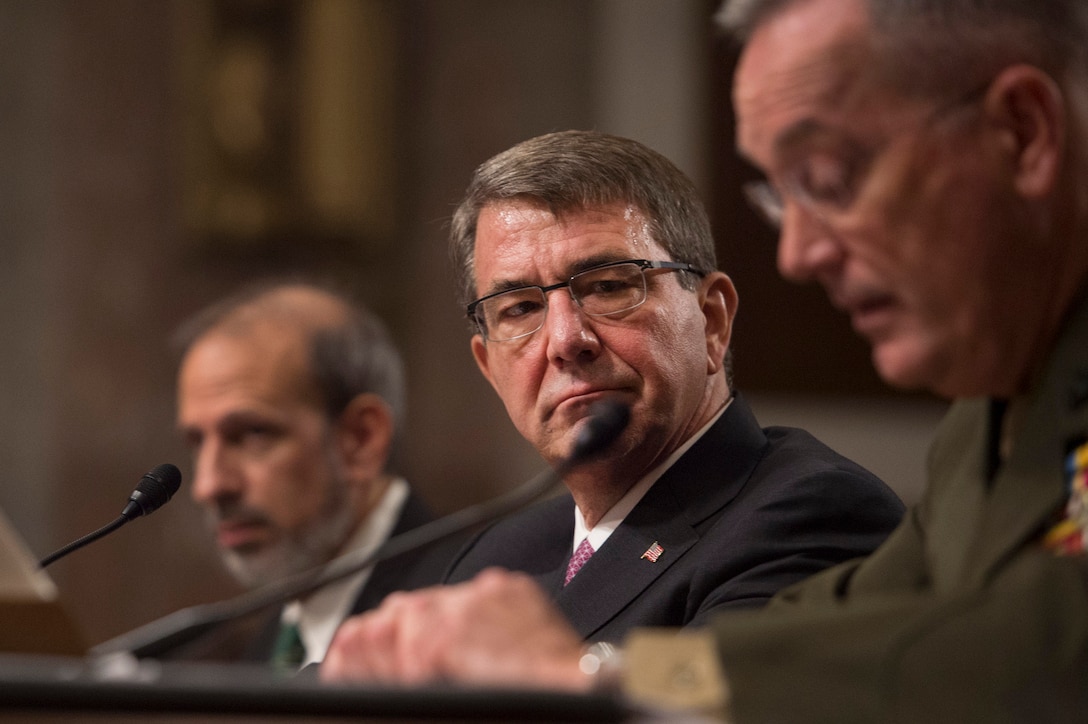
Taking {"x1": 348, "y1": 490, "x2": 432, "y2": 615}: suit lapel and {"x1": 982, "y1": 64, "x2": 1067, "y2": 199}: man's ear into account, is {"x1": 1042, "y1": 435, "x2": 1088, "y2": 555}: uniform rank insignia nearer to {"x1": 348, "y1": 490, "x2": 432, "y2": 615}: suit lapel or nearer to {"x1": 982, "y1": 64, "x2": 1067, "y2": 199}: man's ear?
{"x1": 982, "y1": 64, "x2": 1067, "y2": 199}: man's ear

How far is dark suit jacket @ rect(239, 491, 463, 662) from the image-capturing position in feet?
11.3

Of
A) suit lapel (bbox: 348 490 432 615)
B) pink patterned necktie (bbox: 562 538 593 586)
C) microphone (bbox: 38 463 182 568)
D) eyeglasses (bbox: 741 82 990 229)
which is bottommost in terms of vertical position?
suit lapel (bbox: 348 490 432 615)

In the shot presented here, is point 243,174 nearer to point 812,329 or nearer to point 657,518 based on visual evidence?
point 812,329

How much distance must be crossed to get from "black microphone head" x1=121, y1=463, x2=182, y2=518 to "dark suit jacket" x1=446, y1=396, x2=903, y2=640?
2.32 feet

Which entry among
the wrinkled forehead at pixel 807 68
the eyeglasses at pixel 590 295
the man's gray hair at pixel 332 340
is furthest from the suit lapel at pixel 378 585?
the wrinkled forehead at pixel 807 68

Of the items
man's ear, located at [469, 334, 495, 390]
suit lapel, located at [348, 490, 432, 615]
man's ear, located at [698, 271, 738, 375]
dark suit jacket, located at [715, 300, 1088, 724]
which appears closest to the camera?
dark suit jacket, located at [715, 300, 1088, 724]

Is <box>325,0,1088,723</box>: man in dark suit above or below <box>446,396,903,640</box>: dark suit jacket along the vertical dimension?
above

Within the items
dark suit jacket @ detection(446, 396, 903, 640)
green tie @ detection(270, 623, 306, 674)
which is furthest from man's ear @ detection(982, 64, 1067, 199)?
green tie @ detection(270, 623, 306, 674)

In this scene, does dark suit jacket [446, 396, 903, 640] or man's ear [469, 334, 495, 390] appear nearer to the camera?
dark suit jacket [446, 396, 903, 640]

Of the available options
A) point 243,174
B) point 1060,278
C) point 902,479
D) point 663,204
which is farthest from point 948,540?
point 243,174

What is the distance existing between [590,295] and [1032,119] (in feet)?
3.90

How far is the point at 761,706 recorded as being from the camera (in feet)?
4.34

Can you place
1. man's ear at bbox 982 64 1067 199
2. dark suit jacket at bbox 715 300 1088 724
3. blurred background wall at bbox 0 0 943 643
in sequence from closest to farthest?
dark suit jacket at bbox 715 300 1088 724 < man's ear at bbox 982 64 1067 199 < blurred background wall at bbox 0 0 943 643

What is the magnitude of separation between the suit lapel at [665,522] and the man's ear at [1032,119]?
1.04m
